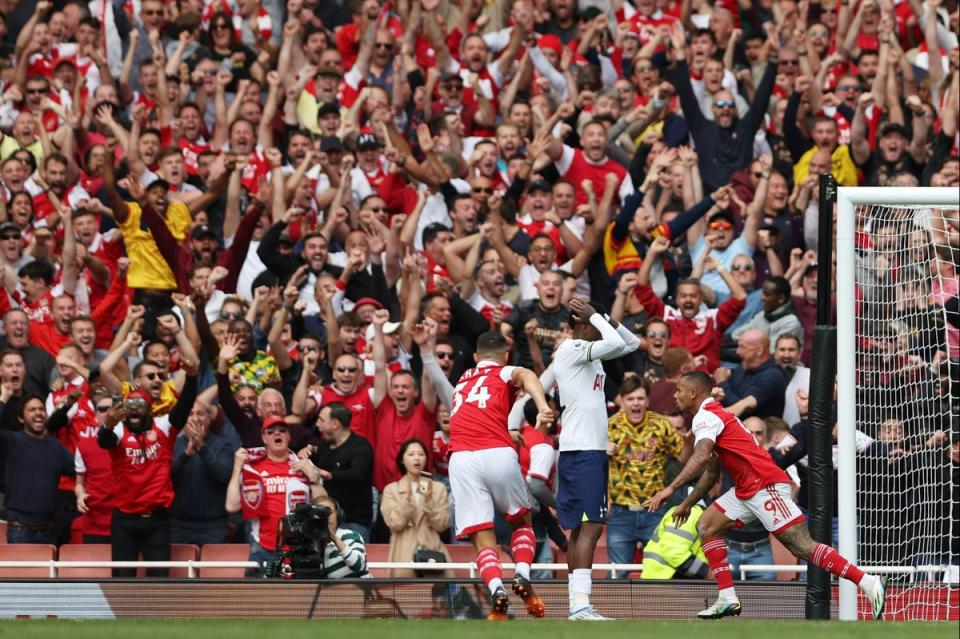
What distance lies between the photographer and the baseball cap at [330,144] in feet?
60.0

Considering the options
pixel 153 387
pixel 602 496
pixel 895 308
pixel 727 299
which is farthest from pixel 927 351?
pixel 153 387

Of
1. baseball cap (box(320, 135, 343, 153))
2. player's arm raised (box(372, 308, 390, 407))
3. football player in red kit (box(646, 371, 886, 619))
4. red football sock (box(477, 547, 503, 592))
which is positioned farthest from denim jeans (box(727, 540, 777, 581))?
baseball cap (box(320, 135, 343, 153))

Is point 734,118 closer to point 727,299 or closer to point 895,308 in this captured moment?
point 727,299

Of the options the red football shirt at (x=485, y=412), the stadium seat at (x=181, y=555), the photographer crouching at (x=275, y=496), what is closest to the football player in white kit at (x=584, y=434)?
the red football shirt at (x=485, y=412)

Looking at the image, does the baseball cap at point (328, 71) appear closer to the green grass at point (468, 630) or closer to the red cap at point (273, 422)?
the red cap at point (273, 422)

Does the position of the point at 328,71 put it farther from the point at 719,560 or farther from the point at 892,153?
the point at 719,560

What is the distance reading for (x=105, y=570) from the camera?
14617 mm

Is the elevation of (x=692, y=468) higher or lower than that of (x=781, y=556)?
higher

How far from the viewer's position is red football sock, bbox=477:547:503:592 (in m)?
11.5

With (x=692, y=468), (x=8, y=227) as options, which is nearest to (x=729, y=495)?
(x=692, y=468)

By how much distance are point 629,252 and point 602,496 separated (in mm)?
5290

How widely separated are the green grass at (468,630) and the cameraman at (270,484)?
10.9ft

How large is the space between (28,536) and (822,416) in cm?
682

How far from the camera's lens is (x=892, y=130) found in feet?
58.7
